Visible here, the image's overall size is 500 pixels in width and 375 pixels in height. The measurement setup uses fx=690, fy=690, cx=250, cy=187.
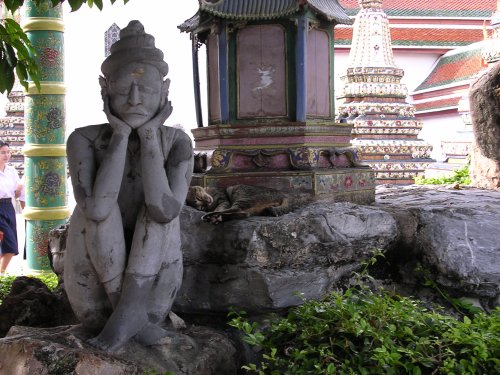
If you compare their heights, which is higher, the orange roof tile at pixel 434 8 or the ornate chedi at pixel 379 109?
the orange roof tile at pixel 434 8

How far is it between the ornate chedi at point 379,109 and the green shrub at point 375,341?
Result: 28.1 feet

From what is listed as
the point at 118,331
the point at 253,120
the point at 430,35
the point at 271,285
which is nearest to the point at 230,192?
the point at 253,120

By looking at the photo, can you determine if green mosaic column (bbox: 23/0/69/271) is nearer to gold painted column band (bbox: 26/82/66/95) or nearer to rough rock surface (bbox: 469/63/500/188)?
gold painted column band (bbox: 26/82/66/95)

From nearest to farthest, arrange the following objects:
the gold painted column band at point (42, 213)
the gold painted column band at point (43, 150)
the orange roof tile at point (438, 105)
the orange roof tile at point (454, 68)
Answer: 1. the gold painted column band at point (43, 150)
2. the gold painted column band at point (42, 213)
3. the orange roof tile at point (454, 68)
4. the orange roof tile at point (438, 105)

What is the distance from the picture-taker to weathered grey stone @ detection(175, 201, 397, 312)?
360 centimetres

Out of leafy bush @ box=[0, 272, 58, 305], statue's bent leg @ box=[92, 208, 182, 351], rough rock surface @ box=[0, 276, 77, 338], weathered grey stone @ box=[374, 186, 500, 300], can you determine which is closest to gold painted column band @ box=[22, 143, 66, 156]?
leafy bush @ box=[0, 272, 58, 305]

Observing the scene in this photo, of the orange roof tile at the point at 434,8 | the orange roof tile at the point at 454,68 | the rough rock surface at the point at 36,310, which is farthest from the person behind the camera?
the orange roof tile at the point at 434,8

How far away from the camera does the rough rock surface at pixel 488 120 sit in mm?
6242

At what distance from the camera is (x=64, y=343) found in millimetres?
2992

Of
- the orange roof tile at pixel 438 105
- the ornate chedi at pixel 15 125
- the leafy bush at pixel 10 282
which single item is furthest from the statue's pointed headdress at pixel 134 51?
the orange roof tile at pixel 438 105

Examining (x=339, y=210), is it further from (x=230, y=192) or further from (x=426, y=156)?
(x=426, y=156)

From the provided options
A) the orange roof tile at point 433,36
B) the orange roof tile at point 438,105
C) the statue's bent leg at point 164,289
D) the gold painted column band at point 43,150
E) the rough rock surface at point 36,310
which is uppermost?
the orange roof tile at point 433,36

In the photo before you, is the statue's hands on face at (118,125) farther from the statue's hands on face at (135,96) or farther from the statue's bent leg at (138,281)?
the statue's bent leg at (138,281)

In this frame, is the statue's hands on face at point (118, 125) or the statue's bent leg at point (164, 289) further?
the statue's bent leg at point (164, 289)
